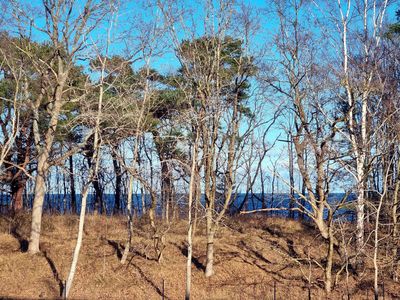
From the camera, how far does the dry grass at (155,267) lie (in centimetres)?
1561

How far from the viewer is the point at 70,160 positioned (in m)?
33.0

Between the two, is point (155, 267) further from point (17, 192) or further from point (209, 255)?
point (17, 192)

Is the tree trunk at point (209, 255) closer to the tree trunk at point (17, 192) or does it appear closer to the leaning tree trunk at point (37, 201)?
the leaning tree trunk at point (37, 201)

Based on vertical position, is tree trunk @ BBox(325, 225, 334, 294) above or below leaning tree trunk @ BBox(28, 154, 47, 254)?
below

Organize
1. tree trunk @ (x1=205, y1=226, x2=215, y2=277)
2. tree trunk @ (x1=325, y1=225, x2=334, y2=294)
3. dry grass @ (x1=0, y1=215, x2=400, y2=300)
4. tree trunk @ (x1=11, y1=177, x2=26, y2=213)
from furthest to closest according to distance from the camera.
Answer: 1. tree trunk @ (x1=11, y1=177, x2=26, y2=213)
2. tree trunk @ (x1=205, y1=226, x2=215, y2=277)
3. dry grass @ (x1=0, y1=215, x2=400, y2=300)
4. tree trunk @ (x1=325, y1=225, x2=334, y2=294)

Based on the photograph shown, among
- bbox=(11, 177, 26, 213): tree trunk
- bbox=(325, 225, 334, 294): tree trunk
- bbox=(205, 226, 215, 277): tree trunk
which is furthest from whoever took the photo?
bbox=(11, 177, 26, 213): tree trunk

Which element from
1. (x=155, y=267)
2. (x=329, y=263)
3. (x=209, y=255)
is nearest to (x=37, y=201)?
(x=155, y=267)

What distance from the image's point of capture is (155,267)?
1741cm

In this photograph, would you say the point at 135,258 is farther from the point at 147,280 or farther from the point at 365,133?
the point at 365,133

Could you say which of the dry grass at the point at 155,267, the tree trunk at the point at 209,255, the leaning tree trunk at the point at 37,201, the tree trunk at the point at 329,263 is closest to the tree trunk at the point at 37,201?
the leaning tree trunk at the point at 37,201

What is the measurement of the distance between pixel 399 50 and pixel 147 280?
45.8 feet

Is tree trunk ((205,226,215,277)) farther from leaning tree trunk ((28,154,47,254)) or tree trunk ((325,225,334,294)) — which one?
leaning tree trunk ((28,154,47,254))

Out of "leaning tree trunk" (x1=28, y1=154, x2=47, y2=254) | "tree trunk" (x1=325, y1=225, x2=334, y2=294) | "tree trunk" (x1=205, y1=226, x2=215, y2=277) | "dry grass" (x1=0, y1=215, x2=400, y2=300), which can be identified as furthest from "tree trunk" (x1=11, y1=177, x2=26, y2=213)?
"tree trunk" (x1=325, y1=225, x2=334, y2=294)

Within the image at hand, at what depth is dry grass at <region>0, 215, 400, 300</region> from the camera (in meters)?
15.6
